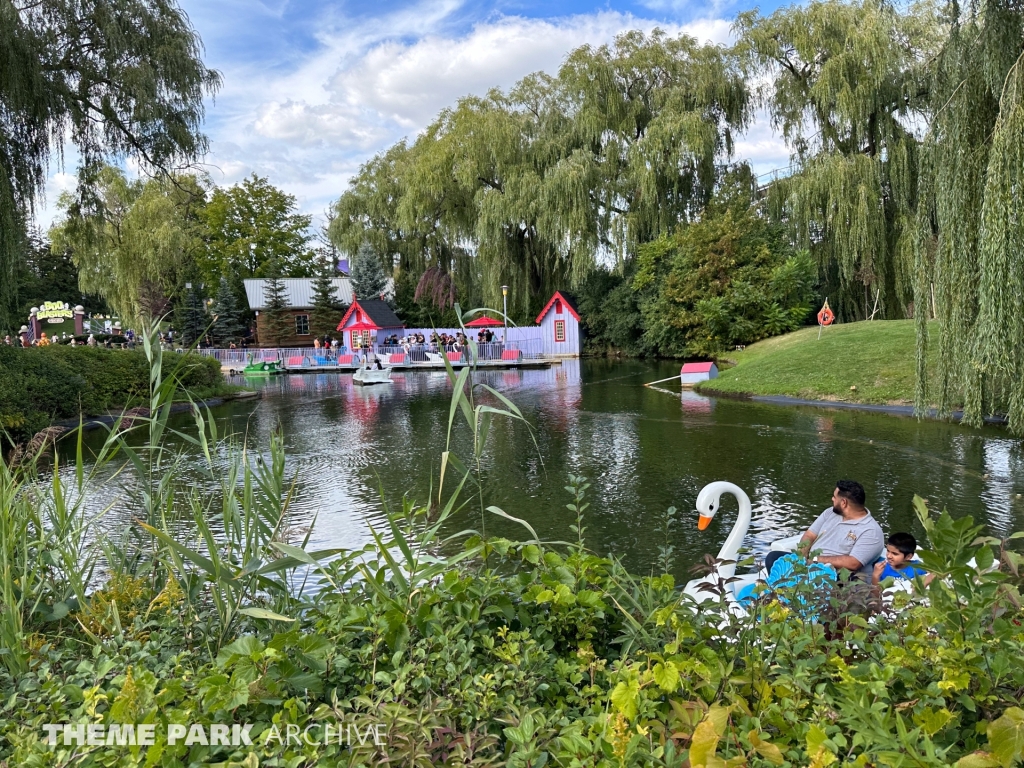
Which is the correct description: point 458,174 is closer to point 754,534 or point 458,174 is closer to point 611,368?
point 611,368

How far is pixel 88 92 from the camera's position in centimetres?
1462

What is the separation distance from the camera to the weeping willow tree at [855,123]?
23531 mm

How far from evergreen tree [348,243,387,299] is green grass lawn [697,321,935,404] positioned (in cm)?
2883

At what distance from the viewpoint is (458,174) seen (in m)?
34.2

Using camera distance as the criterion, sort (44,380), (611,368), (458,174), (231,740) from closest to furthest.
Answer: (231,740)
(44,380)
(611,368)
(458,174)

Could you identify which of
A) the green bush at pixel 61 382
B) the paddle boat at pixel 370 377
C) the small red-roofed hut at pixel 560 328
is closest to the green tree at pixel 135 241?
the green bush at pixel 61 382

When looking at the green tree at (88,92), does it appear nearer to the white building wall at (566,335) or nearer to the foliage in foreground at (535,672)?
the foliage in foreground at (535,672)

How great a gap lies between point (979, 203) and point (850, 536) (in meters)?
6.32

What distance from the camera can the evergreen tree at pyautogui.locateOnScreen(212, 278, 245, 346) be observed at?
143 feet

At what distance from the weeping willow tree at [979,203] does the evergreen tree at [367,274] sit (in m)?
38.5

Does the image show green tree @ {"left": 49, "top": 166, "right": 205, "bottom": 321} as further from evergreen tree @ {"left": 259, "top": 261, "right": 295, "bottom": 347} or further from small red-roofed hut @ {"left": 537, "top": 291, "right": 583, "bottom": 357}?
small red-roofed hut @ {"left": 537, "top": 291, "right": 583, "bottom": 357}

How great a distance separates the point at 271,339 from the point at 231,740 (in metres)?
45.7

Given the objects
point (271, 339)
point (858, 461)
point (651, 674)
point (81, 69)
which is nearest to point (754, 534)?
point (858, 461)

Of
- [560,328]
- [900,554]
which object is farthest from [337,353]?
[900,554]
